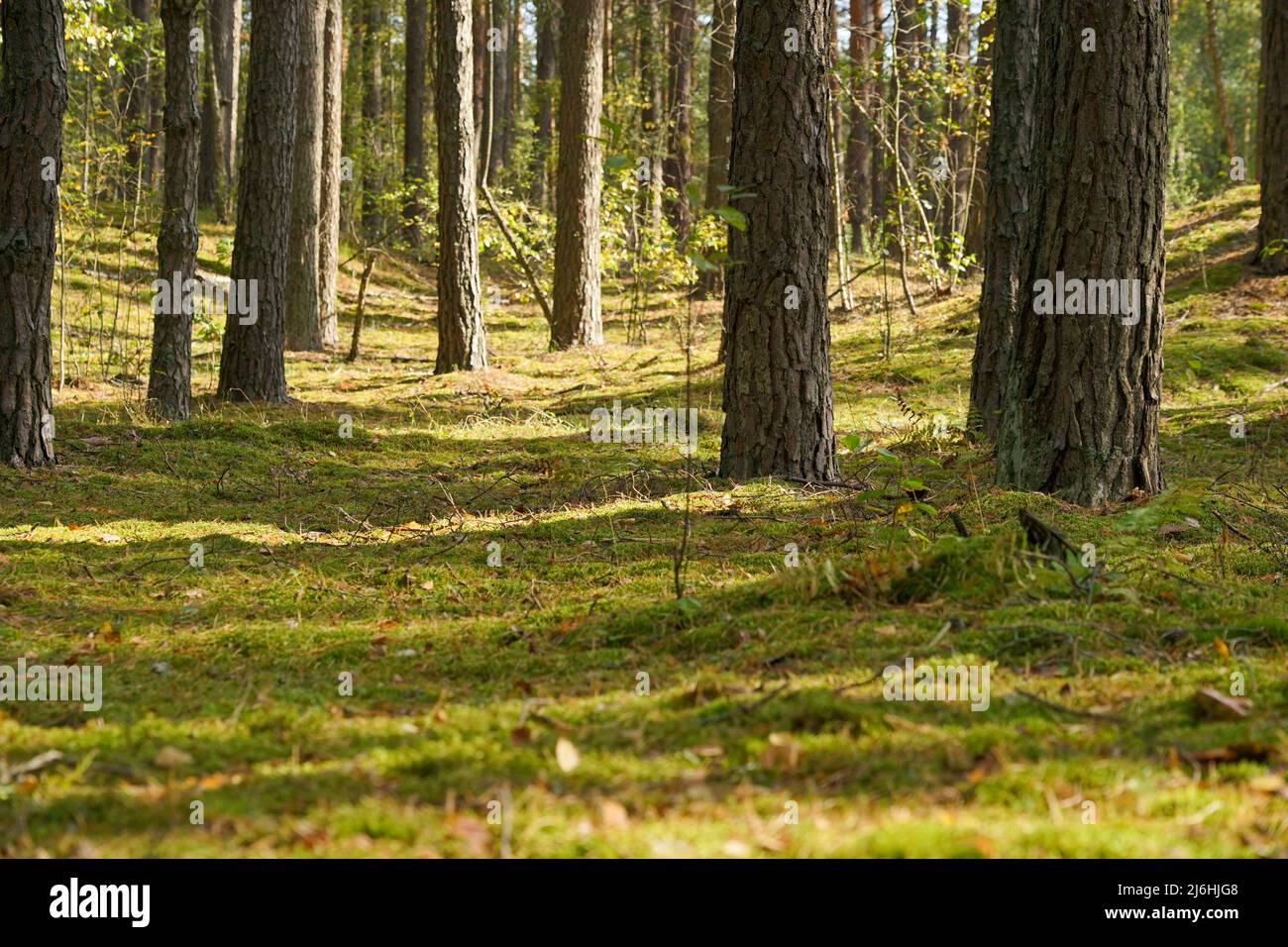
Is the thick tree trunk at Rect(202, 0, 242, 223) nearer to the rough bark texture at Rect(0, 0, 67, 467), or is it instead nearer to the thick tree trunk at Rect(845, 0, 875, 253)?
the thick tree trunk at Rect(845, 0, 875, 253)

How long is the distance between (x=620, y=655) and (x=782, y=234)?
3806mm

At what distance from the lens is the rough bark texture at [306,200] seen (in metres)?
15.8

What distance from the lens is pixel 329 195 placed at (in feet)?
56.0

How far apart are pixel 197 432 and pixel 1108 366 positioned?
7.31 metres

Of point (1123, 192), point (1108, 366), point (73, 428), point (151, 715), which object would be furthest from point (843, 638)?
point (73, 428)

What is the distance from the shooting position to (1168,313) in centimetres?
1300

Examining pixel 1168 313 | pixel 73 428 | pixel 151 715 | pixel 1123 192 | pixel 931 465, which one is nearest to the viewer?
pixel 151 715

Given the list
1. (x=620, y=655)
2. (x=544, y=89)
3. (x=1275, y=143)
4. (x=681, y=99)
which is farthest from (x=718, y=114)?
(x=620, y=655)

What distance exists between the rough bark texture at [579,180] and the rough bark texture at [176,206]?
668 cm

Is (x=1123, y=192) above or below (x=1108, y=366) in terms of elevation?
above

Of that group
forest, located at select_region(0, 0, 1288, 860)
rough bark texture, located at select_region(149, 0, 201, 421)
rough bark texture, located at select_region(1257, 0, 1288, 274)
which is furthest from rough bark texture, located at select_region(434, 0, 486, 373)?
rough bark texture, located at select_region(1257, 0, 1288, 274)

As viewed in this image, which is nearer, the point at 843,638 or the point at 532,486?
the point at 843,638

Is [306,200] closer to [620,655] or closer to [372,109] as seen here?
[620,655]
